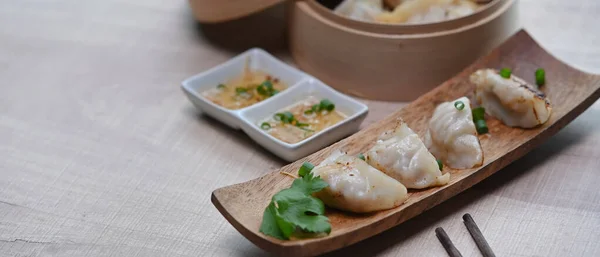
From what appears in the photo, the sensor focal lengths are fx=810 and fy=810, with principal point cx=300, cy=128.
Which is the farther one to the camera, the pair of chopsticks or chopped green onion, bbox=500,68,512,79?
chopped green onion, bbox=500,68,512,79

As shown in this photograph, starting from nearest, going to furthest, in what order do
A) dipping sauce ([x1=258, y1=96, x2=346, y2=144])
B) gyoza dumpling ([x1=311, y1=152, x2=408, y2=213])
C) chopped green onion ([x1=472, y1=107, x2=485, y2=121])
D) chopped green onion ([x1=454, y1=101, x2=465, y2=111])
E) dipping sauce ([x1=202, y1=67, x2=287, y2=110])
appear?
gyoza dumpling ([x1=311, y1=152, x2=408, y2=213]) < chopped green onion ([x1=454, y1=101, x2=465, y2=111]) < chopped green onion ([x1=472, y1=107, x2=485, y2=121]) < dipping sauce ([x1=258, y1=96, x2=346, y2=144]) < dipping sauce ([x1=202, y1=67, x2=287, y2=110])

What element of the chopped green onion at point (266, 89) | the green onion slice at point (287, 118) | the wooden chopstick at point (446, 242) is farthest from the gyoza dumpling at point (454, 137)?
the chopped green onion at point (266, 89)

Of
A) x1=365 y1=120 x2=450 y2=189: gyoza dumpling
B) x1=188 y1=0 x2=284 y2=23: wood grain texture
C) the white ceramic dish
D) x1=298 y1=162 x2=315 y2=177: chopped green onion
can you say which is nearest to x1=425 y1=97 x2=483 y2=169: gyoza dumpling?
x1=365 y1=120 x2=450 y2=189: gyoza dumpling

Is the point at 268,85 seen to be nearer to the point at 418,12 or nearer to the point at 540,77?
the point at 418,12

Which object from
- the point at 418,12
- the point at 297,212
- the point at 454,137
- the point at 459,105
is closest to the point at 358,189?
the point at 297,212

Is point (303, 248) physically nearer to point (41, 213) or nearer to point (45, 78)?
point (41, 213)

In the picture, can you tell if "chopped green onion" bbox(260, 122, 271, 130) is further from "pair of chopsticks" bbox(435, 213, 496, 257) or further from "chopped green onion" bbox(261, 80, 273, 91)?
"pair of chopsticks" bbox(435, 213, 496, 257)

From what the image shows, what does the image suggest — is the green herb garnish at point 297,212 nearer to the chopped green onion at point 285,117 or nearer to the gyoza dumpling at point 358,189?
the gyoza dumpling at point 358,189
